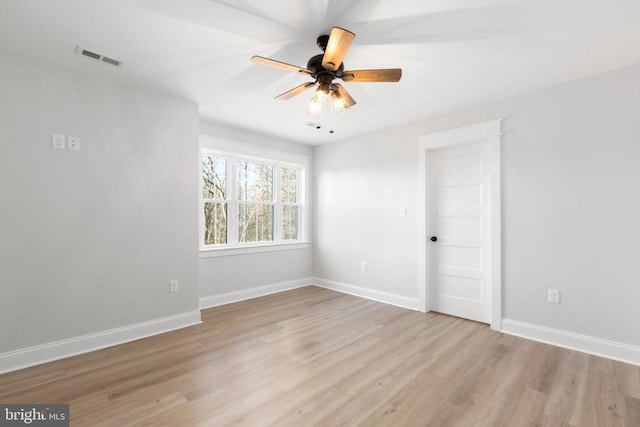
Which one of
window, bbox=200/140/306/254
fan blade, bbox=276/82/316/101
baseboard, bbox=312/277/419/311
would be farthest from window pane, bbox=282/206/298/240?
Answer: fan blade, bbox=276/82/316/101

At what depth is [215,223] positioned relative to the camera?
4.10m

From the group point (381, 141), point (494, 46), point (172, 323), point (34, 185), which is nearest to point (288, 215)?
point (381, 141)

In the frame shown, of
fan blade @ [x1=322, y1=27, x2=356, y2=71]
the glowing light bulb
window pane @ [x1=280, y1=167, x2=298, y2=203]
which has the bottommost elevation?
window pane @ [x1=280, y1=167, x2=298, y2=203]

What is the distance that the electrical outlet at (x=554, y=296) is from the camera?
9.10 ft

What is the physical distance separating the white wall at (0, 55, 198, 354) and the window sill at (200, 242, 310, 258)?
0.51m

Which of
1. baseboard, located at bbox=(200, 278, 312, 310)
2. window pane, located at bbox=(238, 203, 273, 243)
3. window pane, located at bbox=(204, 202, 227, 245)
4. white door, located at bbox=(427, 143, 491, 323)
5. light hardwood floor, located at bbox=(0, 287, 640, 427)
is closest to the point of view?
light hardwood floor, located at bbox=(0, 287, 640, 427)

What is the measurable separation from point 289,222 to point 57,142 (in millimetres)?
3214

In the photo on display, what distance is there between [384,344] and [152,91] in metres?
3.49

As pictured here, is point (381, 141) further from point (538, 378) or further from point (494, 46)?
point (538, 378)

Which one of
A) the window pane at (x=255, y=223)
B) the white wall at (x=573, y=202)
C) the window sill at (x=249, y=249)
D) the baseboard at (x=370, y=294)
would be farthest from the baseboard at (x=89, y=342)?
the white wall at (x=573, y=202)

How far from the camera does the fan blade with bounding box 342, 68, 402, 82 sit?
1.98 m

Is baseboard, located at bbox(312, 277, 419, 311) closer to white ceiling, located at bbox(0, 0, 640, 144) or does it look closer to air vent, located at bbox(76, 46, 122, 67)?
white ceiling, located at bbox(0, 0, 640, 144)

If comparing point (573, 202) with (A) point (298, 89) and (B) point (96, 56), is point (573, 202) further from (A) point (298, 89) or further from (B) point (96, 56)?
(B) point (96, 56)

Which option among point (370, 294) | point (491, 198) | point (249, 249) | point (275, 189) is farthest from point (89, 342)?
point (491, 198)
